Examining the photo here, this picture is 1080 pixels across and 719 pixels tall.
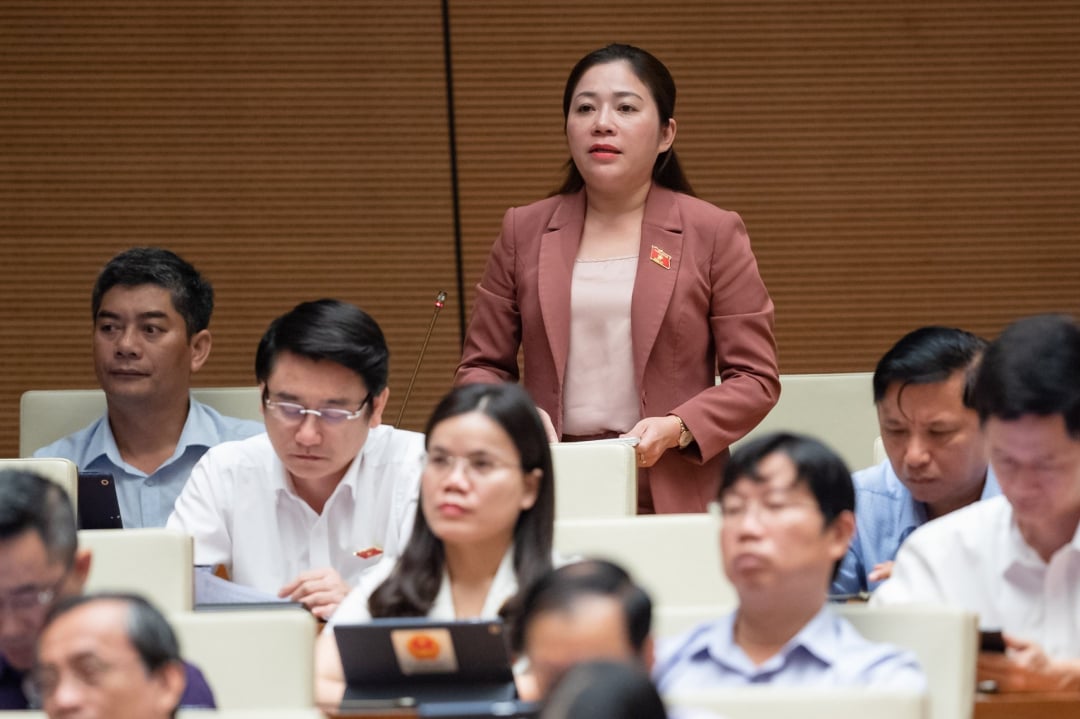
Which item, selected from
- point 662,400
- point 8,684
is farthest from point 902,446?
point 8,684

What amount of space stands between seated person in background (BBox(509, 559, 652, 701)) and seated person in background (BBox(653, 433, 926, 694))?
361mm

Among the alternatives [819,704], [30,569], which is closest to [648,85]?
[30,569]

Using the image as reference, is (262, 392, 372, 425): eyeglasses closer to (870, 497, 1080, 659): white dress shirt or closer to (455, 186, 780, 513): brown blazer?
(455, 186, 780, 513): brown blazer

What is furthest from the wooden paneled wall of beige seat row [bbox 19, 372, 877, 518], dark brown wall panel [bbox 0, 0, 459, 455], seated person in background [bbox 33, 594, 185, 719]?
seated person in background [bbox 33, 594, 185, 719]

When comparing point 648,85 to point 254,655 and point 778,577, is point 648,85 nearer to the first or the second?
point 778,577

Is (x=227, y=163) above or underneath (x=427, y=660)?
above

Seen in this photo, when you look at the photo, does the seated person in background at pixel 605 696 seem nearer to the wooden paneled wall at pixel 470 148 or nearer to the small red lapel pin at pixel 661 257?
the small red lapel pin at pixel 661 257

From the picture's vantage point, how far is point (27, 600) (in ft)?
6.95

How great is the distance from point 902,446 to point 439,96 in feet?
8.47

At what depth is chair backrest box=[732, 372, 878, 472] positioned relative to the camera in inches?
154

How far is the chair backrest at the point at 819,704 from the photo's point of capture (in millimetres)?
1742

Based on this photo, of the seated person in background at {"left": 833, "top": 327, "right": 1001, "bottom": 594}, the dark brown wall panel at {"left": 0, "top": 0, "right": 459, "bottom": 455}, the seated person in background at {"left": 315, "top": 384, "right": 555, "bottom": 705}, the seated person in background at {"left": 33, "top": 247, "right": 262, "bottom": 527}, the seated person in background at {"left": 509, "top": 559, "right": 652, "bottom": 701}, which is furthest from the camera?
the dark brown wall panel at {"left": 0, "top": 0, "right": 459, "bottom": 455}

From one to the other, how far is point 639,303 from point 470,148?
76.6 inches

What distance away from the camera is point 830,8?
498cm
